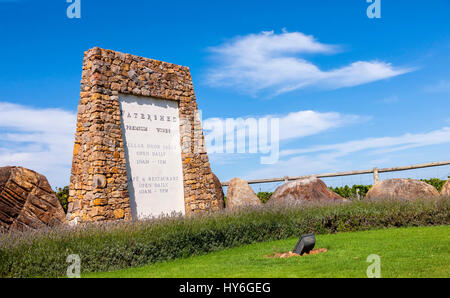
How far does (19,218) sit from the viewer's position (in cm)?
968

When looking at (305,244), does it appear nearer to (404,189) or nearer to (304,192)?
(304,192)

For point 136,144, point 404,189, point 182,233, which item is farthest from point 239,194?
point 182,233

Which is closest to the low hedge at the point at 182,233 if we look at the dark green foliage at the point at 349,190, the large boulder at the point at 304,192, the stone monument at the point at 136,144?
the stone monument at the point at 136,144

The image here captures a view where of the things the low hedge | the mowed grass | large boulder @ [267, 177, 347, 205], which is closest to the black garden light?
the mowed grass

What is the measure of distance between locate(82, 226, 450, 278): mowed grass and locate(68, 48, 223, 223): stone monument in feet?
12.2

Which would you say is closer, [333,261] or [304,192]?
[333,261]

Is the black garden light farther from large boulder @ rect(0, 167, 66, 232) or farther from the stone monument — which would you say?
large boulder @ rect(0, 167, 66, 232)

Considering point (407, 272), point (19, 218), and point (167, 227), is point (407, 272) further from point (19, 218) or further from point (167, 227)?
point (19, 218)

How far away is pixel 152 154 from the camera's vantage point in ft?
38.9

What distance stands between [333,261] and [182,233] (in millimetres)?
3063

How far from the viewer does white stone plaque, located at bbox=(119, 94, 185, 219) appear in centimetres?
1133

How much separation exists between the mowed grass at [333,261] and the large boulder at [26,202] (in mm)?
3921

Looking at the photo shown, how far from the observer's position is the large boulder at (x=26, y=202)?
31.7ft

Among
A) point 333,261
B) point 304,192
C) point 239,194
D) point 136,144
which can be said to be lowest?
point 333,261
